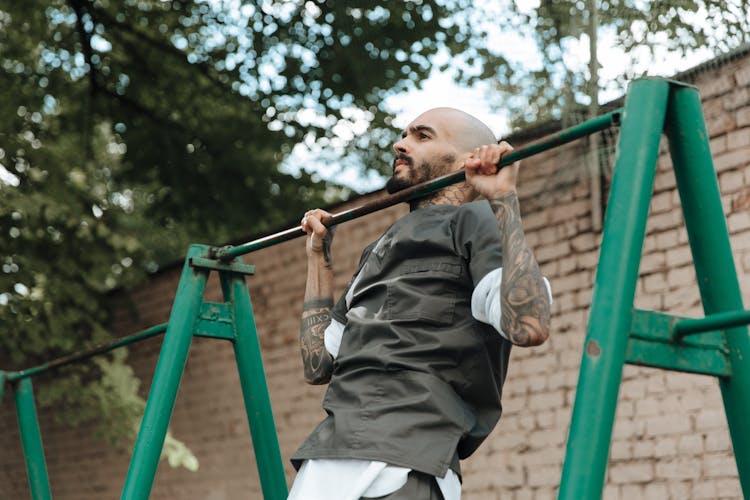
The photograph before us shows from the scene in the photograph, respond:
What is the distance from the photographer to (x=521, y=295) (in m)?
1.72

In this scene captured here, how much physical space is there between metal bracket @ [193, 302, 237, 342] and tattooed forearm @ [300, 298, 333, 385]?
33 cm

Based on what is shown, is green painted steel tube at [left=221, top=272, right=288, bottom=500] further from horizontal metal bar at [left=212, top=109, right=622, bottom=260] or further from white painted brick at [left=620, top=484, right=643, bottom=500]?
white painted brick at [left=620, top=484, right=643, bottom=500]

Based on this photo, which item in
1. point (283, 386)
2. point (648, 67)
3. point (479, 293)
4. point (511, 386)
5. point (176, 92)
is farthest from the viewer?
point (176, 92)

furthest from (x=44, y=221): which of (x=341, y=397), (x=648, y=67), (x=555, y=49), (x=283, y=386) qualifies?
(x=341, y=397)

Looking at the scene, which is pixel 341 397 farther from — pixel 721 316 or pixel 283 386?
pixel 283 386

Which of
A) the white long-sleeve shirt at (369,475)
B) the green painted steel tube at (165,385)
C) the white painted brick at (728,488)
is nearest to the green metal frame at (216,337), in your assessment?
the green painted steel tube at (165,385)

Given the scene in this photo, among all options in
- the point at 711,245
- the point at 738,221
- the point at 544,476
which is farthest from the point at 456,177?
the point at 544,476

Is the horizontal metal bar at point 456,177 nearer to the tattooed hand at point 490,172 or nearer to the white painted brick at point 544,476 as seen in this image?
the tattooed hand at point 490,172

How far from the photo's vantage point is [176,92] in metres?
8.66

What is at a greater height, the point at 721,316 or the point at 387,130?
the point at 387,130

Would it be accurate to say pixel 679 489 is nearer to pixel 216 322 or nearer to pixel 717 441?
pixel 717 441

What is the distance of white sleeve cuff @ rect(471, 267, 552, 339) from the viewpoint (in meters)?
1.77

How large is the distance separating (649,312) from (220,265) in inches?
51.9

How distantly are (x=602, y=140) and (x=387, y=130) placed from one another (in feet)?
12.1
